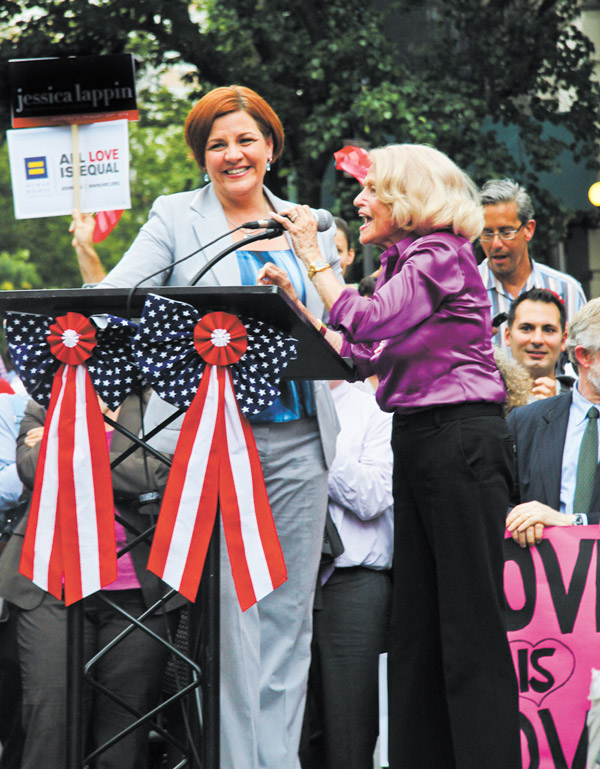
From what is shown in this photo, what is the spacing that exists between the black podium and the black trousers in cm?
37

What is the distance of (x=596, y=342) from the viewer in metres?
4.40

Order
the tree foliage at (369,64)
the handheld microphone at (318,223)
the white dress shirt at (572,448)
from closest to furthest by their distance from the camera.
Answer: the handheld microphone at (318,223), the white dress shirt at (572,448), the tree foliage at (369,64)

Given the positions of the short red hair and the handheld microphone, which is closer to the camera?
the handheld microphone

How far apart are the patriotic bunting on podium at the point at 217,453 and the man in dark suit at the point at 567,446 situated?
1.62m

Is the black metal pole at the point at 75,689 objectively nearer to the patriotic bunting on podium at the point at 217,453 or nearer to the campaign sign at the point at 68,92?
the patriotic bunting on podium at the point at 217,453

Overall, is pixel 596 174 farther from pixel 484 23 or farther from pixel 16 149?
pixel 16 149

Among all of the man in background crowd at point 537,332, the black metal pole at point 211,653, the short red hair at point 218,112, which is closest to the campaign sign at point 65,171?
the man in background crowd at point 537,332

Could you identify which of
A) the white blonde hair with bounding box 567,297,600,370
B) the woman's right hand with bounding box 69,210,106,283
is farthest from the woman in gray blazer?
the woman's right hand with bounding box 69,210,106,283

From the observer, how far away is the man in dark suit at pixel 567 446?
14.0 ft

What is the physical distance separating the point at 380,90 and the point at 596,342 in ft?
21.4

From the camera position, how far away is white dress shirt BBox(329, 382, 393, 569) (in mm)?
4375

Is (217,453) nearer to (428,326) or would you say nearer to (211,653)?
(211,653)

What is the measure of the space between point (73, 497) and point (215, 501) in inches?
15.0

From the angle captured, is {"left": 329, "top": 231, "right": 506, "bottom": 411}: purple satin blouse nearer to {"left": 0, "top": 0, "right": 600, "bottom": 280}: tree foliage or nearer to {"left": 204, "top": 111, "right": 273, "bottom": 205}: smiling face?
{"left": 204, "top": 111, "right": 273, "bottom": 205}: smiling face
